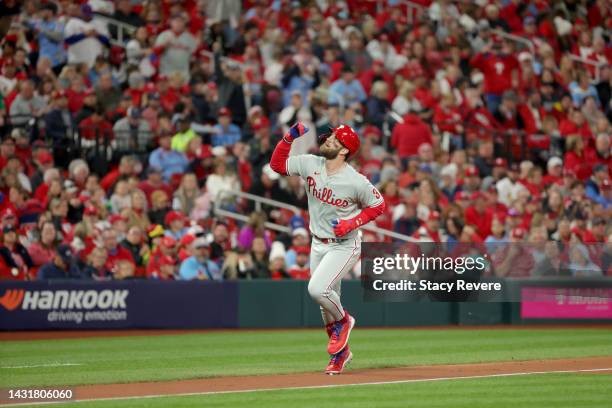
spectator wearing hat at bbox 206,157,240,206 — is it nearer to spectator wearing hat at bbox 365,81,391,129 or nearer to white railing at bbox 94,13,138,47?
spectator wearing hat at bbox 365,81,391,129

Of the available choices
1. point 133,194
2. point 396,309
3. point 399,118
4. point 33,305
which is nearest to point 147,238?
point 133,194

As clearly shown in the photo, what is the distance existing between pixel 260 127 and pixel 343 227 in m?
9.54

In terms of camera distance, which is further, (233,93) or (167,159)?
(233,93)

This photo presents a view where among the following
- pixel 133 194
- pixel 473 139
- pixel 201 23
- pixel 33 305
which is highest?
pixel 201 23

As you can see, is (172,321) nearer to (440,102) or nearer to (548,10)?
(440,102)

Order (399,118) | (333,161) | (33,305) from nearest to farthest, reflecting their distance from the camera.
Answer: (333,161) < (33,305) < (399,118)

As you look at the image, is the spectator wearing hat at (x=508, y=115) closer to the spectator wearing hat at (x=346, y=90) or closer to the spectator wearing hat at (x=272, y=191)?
the spectator wearing hat at (x=346, y=90)

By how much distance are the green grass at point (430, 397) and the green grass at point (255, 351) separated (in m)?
1.65

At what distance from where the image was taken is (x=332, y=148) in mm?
11680

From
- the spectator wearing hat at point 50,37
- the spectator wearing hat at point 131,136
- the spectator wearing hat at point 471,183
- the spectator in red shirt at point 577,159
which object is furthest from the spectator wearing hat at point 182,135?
the spectator in red shirt at point 577,159

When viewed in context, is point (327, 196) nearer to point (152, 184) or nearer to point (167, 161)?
point (152, 184)

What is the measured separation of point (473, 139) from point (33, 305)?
30.0 ft

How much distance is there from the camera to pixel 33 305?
17.2m

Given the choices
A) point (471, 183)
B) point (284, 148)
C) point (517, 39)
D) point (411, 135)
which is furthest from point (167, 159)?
point (517, 39)
